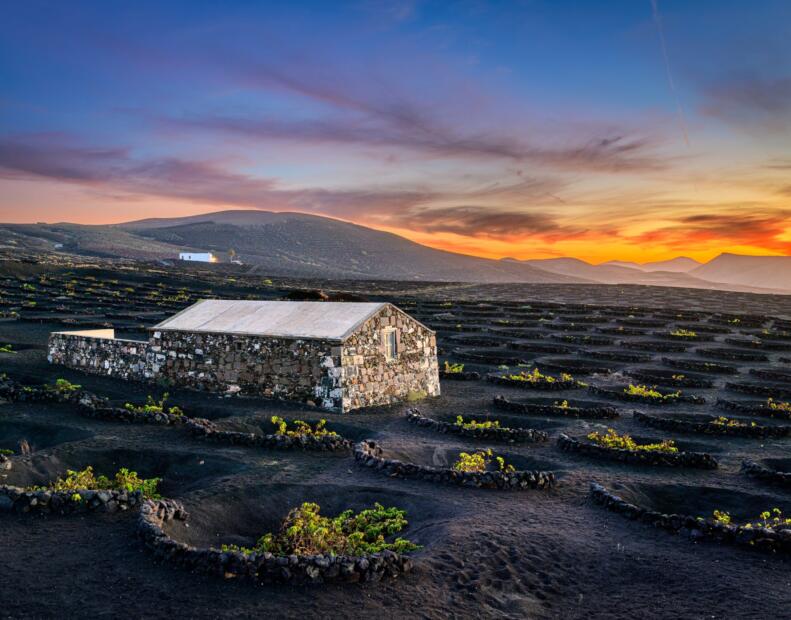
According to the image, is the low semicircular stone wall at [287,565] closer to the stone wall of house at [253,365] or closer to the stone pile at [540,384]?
the stone wall of house at [253,365]

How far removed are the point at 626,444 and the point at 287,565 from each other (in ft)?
44.3

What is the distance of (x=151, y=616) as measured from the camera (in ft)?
30.6

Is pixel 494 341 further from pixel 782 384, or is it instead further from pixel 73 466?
pixel 73 466

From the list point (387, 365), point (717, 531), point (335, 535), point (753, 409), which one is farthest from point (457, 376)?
point (335, 535)

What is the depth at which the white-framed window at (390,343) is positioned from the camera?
1001 inches

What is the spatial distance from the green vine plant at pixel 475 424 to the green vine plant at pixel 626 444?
338cm

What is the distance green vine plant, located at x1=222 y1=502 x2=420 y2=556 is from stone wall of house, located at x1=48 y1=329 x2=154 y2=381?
16590 millimetres

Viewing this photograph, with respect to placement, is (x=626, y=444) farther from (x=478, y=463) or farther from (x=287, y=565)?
(x=287, y=565)

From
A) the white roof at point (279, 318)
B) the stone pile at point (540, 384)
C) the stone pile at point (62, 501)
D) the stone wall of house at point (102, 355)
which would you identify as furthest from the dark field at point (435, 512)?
the white roof at point (279, 318)

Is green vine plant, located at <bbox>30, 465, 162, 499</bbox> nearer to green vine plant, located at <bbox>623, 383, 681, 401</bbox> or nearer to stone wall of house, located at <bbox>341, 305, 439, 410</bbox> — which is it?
stone wall of house, located at <bbox>341, 305, 439, 410</bbox>

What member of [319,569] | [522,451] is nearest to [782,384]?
[522,451]

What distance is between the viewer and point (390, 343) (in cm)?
2567

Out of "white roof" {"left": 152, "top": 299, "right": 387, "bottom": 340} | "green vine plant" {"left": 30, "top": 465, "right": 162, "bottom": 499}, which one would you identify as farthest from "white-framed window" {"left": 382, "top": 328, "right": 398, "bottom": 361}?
"green vine plant" {"left": 30, "top": 465, "right": 162, "bottom": 499}

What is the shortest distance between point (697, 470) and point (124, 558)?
15.7 m
